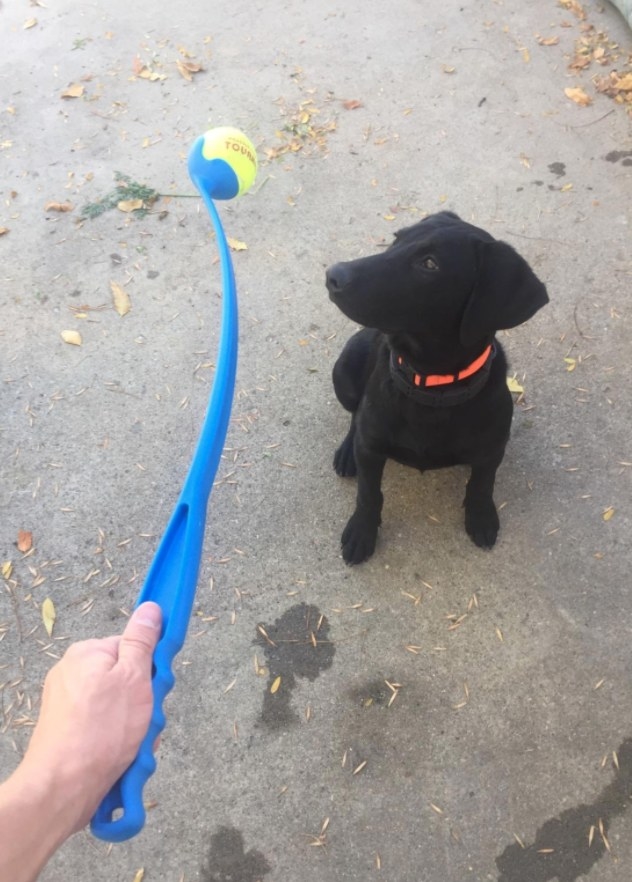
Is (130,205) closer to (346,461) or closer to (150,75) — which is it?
(150,75)

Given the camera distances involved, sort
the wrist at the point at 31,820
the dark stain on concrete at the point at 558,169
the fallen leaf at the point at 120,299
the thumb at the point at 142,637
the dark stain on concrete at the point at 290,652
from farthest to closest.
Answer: the dark stain on concrete at the point at 558,169 < the fallen leaf at the point at 120,299 < the dark stain on concrete at the point at 290,652 < the thumb at the point at 142,637 < the wrist at the point at 31,820

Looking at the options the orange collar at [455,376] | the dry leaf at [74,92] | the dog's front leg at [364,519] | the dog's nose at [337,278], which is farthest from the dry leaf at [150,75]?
the orange collar at [455,376]

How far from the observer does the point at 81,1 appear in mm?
5797

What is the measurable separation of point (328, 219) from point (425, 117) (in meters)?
1.16

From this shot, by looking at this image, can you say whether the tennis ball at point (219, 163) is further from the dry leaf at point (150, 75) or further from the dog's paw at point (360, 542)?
the dry leaf at point (150, 75)

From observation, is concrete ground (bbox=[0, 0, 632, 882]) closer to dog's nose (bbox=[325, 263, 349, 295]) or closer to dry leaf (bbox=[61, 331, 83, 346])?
dry leaf (bbox=[61, 331, 83, 346])

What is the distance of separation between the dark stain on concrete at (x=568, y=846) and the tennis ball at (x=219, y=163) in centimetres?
252

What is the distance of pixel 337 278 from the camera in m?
2.18

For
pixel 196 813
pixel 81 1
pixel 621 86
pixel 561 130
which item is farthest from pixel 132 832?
pixel 81 1

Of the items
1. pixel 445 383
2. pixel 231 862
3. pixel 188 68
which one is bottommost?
pixel 231 862

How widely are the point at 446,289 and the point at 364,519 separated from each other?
101 cm

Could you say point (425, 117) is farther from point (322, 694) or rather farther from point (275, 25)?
point (322, 694)

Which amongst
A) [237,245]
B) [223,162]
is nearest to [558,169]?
[237,245]

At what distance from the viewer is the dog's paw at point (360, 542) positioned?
2771 millimetres
